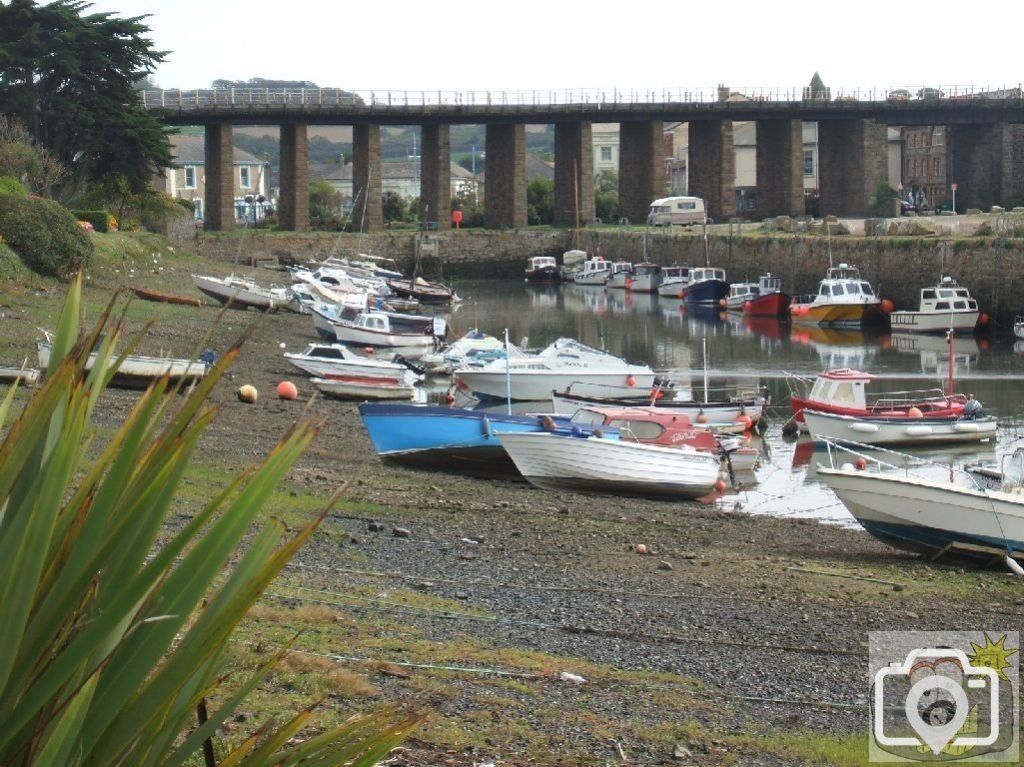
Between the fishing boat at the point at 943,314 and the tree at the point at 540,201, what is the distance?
47173mm

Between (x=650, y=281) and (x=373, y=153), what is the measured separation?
21.8 metres

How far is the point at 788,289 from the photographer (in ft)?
223

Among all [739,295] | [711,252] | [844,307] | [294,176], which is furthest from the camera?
[294,176]

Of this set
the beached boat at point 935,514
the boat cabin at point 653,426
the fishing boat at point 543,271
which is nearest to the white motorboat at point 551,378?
the boat cabin at point 653,426

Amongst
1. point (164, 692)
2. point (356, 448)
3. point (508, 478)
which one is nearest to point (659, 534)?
point (508, 478)

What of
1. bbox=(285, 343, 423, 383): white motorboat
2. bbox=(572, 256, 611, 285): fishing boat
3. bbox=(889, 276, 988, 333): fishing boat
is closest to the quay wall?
bbox=(889, 276, 988, 333): fishing boat

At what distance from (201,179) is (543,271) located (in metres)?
47.9

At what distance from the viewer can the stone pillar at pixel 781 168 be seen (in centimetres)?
9175

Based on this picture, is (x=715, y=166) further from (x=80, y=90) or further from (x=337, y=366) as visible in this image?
(x=337, y=366)

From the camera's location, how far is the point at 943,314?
170 feet

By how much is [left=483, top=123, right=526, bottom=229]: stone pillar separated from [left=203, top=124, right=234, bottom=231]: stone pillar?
1598 cm

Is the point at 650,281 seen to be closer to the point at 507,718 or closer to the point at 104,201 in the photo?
the point at 104,201

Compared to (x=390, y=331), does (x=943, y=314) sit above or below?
above

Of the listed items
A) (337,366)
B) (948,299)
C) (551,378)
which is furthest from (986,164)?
(337,366)
